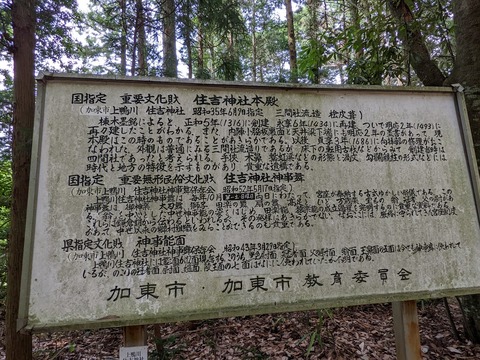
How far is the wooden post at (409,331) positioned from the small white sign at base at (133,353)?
2.16 m

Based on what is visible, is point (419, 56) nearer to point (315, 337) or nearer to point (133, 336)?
point (315, 337)

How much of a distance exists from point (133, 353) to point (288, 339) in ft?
9.87

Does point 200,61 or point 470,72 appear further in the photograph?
point 200,61

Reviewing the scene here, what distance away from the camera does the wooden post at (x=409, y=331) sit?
2648 mm

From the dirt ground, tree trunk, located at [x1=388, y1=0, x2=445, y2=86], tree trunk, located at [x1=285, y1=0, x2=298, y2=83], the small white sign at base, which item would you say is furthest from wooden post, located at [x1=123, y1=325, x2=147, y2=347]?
tree trunk, located at [x1=285, y1=0, x2=298, y2=83]

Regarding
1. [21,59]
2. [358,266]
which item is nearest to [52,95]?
[21,59]

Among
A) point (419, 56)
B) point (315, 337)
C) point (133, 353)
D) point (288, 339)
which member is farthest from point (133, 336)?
point (419, 56)

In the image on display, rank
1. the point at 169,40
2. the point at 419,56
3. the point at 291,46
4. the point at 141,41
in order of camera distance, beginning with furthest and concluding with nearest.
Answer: the point at 291,46
the point at 169,40
the point at 141,41
the point at 419,56

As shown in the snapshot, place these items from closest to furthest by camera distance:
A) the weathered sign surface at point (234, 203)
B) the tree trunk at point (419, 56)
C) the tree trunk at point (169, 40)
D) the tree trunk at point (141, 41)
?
the weathered sign surface at point (234, 203) → the tree trunk at point (419, 56) → the tree trunk at point (141, 41) → the tree trunk at point (169, 40)

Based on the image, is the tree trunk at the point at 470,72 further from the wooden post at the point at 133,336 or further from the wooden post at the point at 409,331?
the wooden post at the point at 133,336

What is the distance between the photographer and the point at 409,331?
2676mm

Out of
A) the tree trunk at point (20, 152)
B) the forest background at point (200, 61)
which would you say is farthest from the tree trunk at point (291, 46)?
the tree trunk at point (20, 152)

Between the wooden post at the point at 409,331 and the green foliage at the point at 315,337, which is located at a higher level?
the wooden post at the point at 409,331

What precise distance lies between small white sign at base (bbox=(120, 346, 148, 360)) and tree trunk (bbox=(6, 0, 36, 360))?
6.14 feet
